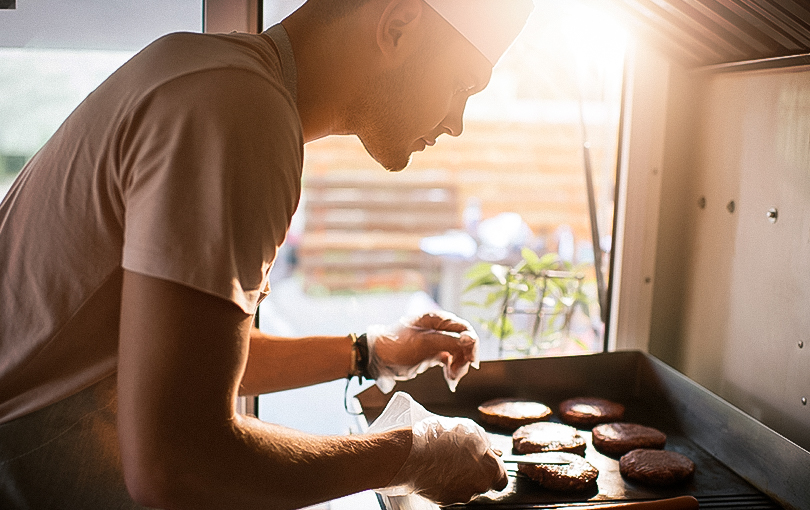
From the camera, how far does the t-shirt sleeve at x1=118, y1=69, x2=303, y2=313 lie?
71 centimetres

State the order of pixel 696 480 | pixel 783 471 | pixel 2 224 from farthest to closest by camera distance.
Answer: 1. pixel 696 480
2. pixel 783 471
3. pixel 2 224

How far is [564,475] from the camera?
4.36ft

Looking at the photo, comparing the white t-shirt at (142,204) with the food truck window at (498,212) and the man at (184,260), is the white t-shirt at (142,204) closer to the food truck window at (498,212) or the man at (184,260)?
the man at (184,260)

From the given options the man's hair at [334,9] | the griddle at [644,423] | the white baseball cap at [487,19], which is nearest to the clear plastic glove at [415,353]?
the griddle at [644,423]

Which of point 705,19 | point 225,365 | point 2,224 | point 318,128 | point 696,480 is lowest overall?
point 696,480

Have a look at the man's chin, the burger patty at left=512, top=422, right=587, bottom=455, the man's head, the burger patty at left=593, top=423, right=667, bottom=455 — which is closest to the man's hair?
the man's head

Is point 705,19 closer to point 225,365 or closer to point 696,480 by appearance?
point 696,480

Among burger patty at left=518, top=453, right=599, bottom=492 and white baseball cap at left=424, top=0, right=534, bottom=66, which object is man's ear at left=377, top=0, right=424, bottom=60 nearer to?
white baseball cap at left=424, top=0, right=534, bottom=66

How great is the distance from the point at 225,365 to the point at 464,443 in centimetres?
56

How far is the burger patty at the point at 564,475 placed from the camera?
133 cm

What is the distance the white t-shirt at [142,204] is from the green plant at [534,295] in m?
1.35

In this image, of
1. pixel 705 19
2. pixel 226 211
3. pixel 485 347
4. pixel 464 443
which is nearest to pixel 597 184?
pixel 485 347

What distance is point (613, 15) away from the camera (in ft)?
5.58

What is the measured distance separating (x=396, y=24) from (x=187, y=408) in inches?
24.6
